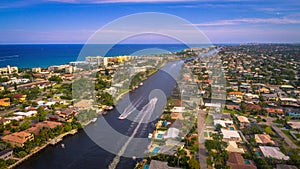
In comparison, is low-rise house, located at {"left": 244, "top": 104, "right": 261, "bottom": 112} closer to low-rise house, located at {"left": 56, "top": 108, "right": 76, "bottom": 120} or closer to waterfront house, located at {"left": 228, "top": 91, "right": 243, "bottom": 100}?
waterfront house, located at {"left": 228, "top": 91, "right": 243, "bottom": 100}

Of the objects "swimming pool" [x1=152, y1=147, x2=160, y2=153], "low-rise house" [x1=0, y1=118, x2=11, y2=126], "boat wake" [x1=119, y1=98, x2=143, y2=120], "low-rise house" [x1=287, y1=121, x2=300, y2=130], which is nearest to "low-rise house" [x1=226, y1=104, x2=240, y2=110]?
"low-rise house" [x1=287, y1=121, x2=300, y2=130]

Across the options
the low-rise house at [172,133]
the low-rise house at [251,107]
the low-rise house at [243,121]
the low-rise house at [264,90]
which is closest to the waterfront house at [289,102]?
the low-rise house at [264,90]

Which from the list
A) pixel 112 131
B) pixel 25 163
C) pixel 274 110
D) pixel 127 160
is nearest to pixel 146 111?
pixel 112 131

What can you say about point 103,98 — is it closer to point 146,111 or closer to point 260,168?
point 146,111

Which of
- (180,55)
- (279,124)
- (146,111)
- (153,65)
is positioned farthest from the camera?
(180,55)

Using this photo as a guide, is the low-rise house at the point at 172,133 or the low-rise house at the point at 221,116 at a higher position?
the low-rise house at the point at 221,116

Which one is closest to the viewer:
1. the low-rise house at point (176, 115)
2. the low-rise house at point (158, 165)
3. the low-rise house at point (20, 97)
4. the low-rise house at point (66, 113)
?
the low-rise house at point (158, 165)

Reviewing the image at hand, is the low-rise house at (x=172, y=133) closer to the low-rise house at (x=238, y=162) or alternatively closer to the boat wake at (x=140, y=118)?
the boat wake at (x=140, y=118)
